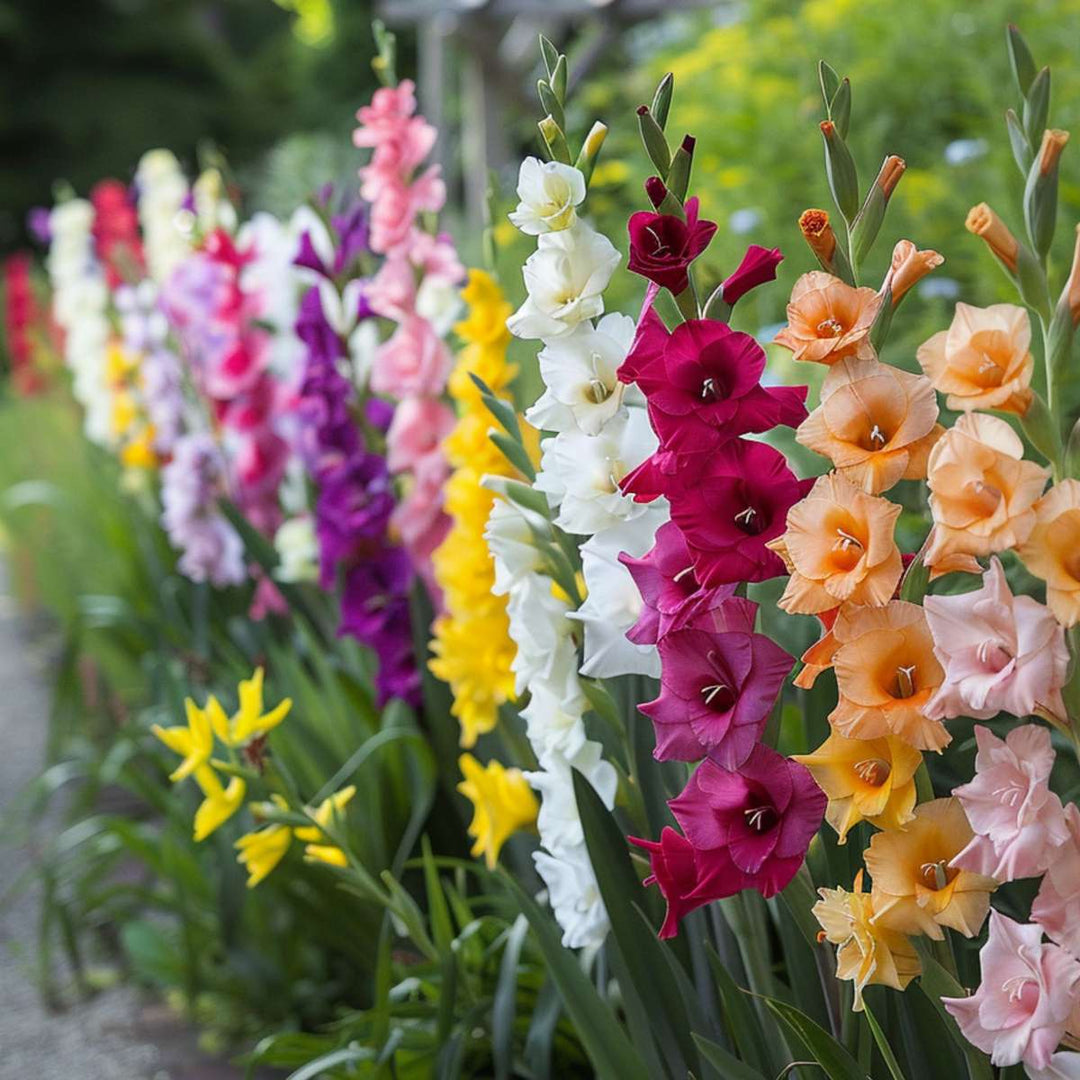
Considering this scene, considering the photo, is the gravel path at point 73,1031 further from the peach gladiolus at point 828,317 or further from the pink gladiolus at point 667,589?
the peach gladiolus at point 828,317

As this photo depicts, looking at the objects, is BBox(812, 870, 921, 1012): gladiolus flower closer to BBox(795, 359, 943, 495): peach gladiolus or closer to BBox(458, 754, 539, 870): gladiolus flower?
BBox(795, 359, 943, 495): peach gladiolus

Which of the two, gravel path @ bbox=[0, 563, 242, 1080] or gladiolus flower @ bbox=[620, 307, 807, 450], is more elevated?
gladiolus flower @ bbox=[620, 307, 807, 450]

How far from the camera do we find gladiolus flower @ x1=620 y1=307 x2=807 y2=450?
89cm

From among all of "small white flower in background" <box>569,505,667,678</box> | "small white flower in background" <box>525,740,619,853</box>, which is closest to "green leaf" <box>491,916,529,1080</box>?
"small white flower in background" <box>525,740,619,853</box>

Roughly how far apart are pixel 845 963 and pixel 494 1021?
0.66 m

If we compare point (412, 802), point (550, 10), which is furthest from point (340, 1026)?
point (550, 10)

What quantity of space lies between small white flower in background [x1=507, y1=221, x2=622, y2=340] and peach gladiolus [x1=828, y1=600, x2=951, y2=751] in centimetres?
35

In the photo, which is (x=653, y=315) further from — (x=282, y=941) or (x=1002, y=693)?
(x=282, y=941)

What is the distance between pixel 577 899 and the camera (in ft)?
4.20

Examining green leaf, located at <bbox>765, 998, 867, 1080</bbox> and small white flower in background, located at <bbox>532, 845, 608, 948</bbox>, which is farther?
small white flower in background, located at <bbox>532, 845, 608, 948</bbox>

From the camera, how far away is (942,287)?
8.50ft

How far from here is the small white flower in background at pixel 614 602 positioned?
108 cm

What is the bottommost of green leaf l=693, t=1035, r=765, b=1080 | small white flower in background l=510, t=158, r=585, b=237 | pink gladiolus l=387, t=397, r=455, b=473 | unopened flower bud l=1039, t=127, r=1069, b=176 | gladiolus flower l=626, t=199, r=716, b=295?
green leaf l=693, t=1035, r=765, b=1080

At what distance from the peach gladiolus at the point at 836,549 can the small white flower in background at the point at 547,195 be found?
13.1 inches
